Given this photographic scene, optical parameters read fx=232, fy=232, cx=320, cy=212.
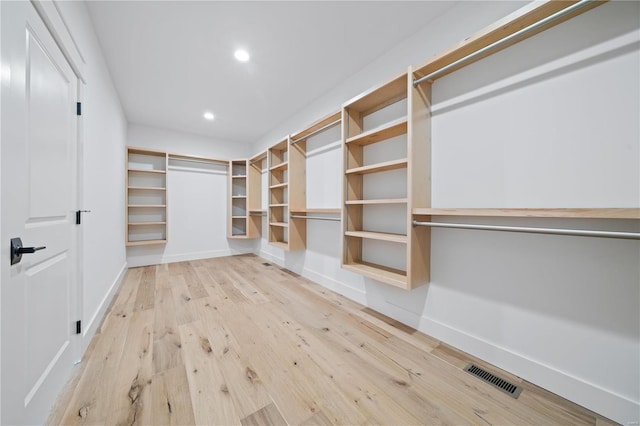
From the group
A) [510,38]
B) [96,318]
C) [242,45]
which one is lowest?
[96,318]

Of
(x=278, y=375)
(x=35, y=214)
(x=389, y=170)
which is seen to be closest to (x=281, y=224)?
(x=389, y=170)

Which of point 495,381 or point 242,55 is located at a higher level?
point 242,55

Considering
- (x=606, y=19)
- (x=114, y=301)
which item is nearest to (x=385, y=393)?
(x=606, y=19)

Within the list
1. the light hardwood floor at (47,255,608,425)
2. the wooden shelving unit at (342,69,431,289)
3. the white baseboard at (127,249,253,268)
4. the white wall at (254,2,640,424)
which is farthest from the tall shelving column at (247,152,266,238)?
the white wall at (254,2,640,424)

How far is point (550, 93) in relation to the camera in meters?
1.35

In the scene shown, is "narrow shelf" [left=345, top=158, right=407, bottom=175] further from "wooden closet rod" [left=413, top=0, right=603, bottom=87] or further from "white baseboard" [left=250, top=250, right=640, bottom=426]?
"white baseboard" [left=250, top=250, right=640, bottom=426]

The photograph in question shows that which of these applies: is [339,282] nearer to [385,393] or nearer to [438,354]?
[438,354]

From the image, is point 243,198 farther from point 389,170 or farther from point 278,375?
point 278,375

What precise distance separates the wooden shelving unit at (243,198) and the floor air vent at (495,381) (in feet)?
13.7

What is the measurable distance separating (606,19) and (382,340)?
91.6 inches

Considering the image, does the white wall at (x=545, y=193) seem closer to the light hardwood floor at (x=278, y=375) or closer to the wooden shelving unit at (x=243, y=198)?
the light hardwood floor at (x=278, y=375)

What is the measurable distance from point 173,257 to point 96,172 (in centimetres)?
282

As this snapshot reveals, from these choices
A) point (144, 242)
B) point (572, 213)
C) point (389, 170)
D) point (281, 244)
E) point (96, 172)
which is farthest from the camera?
point (144, 242)

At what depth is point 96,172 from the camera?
2.11m
